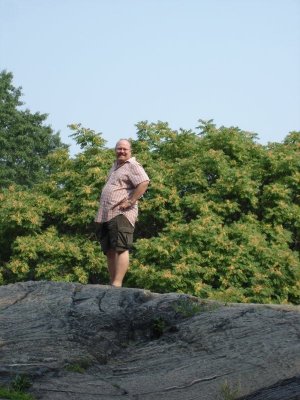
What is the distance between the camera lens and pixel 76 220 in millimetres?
19844

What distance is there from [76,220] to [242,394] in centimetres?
1483

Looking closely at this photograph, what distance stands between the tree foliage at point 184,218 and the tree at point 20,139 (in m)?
16.9

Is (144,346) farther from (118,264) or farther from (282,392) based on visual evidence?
(282,392)

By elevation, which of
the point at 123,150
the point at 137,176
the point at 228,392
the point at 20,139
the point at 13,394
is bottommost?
the point at 13,394

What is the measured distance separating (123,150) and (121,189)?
17.9 inches

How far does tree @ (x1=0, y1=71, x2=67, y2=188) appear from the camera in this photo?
3838 centimetres

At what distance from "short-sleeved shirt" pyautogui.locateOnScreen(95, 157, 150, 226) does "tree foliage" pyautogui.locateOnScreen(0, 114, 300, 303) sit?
755 cm

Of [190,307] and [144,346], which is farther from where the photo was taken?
[190,307]

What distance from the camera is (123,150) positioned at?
8.81 m

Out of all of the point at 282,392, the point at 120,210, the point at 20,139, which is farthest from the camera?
the point at 20,139

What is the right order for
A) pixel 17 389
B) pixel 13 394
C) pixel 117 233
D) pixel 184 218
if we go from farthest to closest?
pixel 184 218, pixel 117 233, pixel 17 389, pixel 13 394

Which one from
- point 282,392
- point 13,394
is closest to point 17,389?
point 13,394

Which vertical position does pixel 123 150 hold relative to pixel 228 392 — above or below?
above

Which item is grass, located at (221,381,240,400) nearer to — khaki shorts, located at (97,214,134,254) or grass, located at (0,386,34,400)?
grass, located at (0,386,34,400)
